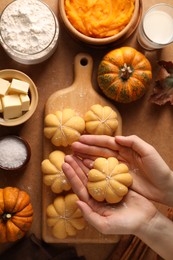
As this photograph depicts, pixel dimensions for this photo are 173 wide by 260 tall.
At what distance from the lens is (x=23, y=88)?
1454mm

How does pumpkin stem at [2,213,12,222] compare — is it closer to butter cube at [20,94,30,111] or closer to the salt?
the salt

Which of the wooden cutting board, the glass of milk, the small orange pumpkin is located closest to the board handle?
the wooden cutting board

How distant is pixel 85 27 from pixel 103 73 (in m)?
0.17

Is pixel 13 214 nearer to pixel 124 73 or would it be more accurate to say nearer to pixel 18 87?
pixel 18 87

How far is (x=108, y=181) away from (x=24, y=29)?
0.59 meters

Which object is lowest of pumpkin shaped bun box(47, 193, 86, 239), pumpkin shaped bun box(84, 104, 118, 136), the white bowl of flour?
pumpkin shaped bun box(47, 193, 86, 239)

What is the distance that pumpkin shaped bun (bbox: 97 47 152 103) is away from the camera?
1505mm

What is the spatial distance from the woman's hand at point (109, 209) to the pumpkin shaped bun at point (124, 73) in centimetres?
28

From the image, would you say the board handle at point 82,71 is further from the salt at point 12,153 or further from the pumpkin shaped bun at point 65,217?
the pumpkin shaped bun at point 65,217

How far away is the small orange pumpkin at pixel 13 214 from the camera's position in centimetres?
141

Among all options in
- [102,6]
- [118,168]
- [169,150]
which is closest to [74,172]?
[118,168]

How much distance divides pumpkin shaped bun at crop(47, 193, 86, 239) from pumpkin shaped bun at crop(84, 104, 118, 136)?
236 millimetres

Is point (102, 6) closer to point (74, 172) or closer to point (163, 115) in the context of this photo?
point (163, 115)

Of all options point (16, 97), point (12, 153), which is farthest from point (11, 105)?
point (12, 153)
